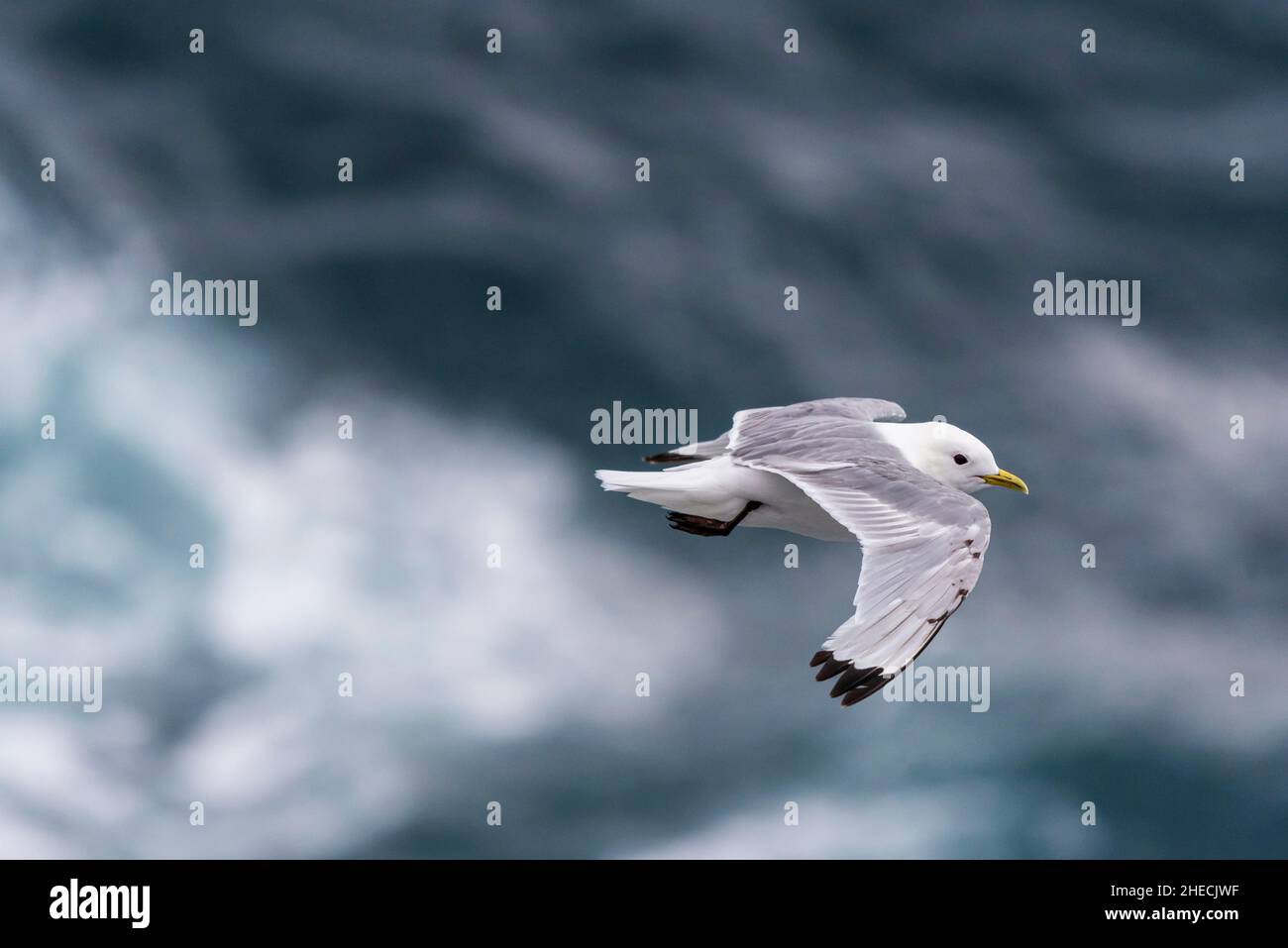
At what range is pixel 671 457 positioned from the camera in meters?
6.61

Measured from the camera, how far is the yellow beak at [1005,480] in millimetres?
6141

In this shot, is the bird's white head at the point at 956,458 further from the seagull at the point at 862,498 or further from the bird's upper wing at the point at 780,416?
the bird's upper wing at the point at 780,416

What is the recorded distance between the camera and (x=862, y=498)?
514 centimetres

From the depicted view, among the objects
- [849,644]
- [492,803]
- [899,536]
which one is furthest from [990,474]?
[492,803]

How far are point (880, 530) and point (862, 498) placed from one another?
25 centimetres

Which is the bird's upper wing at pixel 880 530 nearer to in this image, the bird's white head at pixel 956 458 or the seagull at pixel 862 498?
the seagull at pixel 862 498

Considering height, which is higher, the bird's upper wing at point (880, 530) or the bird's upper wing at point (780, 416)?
the bird's upper wing at point (780, 416)

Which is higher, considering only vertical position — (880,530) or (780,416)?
(780,416)

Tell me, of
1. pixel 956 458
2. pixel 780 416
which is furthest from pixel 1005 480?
pixel 780 416

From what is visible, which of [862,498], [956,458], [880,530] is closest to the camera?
[880,530]

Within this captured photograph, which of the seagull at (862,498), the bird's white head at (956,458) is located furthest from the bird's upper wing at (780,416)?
the bird's white head at (956,458)

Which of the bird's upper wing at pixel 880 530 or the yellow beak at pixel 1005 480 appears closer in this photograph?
the bird's upper wing at pixel 880 530

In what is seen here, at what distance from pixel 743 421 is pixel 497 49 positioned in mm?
2690

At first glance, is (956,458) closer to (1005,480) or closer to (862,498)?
(1005,480)
